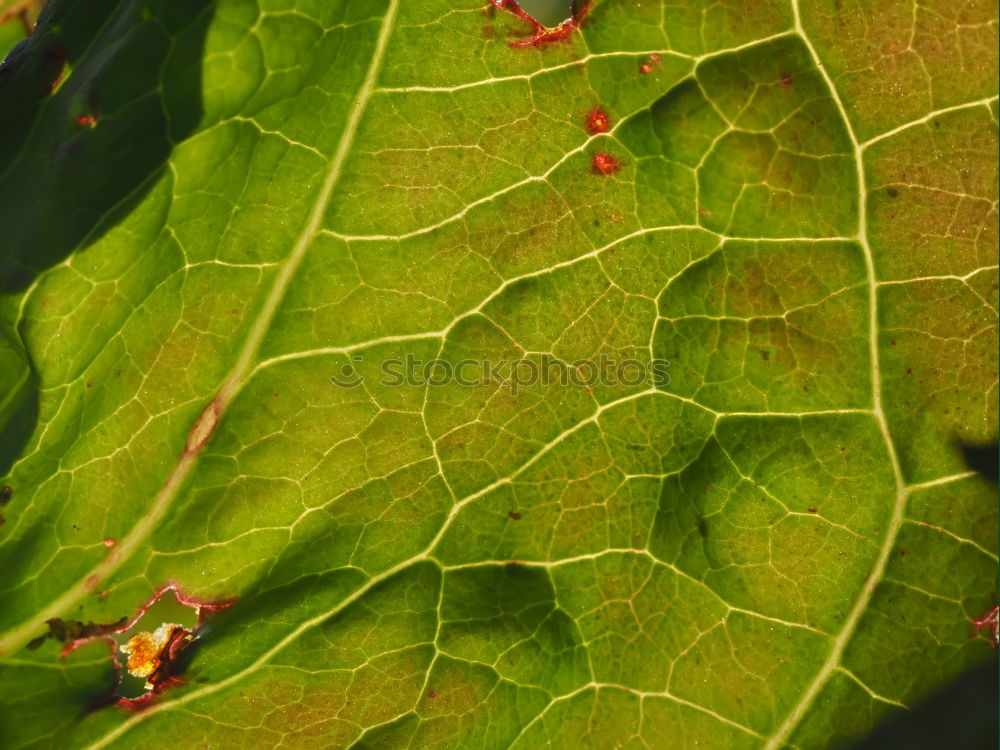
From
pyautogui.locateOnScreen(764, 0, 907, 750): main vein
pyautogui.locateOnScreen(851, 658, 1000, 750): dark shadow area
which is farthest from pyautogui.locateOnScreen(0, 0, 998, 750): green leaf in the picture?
pyautogui.locateOnScreen(851, 658, 1000, 750): dark shadow area

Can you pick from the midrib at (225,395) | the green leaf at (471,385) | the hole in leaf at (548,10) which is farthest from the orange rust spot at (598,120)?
the midrib at (225,395)

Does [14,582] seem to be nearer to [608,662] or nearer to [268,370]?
[268,370]

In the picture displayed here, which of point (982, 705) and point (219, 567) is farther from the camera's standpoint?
point (219, 567)

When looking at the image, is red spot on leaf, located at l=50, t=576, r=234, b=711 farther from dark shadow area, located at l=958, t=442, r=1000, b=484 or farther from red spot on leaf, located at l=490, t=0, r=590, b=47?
dark shadow area, located at l=958, t=442, r=1000, b=484

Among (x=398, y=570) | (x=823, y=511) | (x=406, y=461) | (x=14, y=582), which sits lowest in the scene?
(x=823, y=511)

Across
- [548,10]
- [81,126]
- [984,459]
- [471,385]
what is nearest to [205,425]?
[471,385]

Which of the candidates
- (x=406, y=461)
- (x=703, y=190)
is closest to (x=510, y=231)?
(x=703, y=190)

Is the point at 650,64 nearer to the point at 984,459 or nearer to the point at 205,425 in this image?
the point at 984,459
